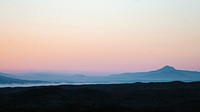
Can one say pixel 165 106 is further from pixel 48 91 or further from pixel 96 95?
pixel 48 91

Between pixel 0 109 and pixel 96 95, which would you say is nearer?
pixel 0 109

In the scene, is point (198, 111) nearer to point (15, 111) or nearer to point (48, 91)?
point (15, 111)

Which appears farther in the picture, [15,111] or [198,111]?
[15,111]

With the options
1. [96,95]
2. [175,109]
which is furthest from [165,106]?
[96,95]

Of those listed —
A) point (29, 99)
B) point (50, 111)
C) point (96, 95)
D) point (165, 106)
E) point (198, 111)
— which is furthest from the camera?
point (96, 95)

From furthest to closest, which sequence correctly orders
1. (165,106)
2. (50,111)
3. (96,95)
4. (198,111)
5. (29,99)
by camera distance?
1. (96,95)
2. (29,99)
3. (165,106)
4. (50,111)
5. (198,111)

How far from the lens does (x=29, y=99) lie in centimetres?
3909

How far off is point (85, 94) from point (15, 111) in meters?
14.9

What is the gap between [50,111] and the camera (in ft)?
96.5

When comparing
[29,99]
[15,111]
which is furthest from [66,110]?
[29,99]

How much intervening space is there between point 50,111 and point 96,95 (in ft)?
44.4

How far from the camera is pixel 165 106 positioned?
31.7 metres

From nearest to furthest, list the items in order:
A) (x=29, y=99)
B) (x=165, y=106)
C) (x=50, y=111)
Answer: (x=50, y=111) → (x=165, y=106) → (x=29, y=99)

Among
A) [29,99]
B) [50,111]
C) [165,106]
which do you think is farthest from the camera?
[29,99]
